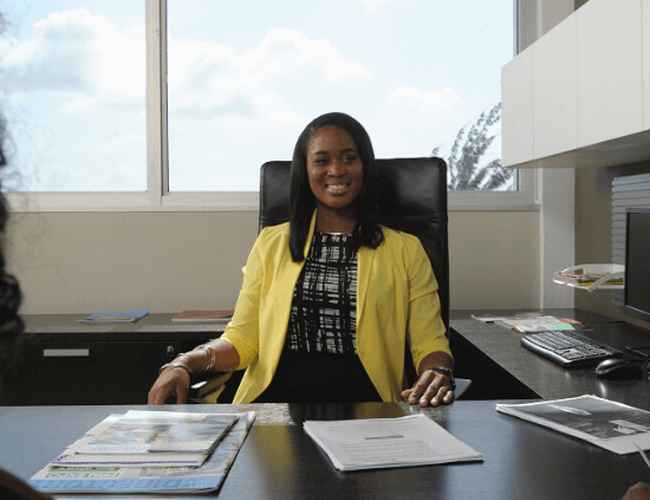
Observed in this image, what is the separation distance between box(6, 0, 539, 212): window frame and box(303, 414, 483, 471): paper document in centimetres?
209

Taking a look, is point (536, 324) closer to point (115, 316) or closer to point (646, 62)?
point (646, 62)

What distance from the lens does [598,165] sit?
3.18 m

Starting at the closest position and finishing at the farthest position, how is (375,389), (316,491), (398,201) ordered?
1. (316,491)
2. (375,389)
3. (398,201)

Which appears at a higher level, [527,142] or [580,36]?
[580,36]

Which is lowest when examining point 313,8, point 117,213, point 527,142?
point 117,213

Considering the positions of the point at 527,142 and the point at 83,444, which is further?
the point at 527,142

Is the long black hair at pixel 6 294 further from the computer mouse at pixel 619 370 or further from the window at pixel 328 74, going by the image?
the window at pixel 328 74

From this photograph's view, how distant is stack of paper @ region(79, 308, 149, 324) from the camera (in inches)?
118

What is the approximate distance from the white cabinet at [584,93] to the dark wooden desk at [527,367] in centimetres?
59

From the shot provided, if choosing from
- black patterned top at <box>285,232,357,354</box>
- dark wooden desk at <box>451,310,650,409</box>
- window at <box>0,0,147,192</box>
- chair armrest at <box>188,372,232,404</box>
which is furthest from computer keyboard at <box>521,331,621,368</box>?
window at <box>0,0,147,192</box>

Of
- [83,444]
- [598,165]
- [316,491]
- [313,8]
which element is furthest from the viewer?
[313,8]

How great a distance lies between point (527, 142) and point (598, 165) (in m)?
0.55

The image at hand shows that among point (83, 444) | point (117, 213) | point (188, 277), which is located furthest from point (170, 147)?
point (83, 444)

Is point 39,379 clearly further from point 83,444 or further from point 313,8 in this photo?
point 313,8
